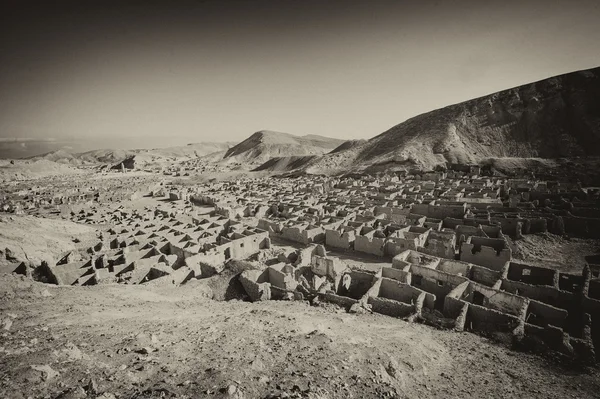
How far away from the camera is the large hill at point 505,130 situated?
238 feet

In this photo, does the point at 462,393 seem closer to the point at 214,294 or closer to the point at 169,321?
the point at 169,321

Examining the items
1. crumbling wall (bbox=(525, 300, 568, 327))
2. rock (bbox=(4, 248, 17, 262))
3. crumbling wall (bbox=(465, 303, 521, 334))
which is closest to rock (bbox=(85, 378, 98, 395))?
crumbling wall (bbox=(465, 303, 521, 334))

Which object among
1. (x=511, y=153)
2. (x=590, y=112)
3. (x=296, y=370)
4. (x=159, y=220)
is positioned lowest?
(x=159, y=220)

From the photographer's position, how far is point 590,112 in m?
74.6

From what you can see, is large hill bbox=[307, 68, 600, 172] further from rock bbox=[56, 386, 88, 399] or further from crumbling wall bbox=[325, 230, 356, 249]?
rock bbox=[56, 386, 88, 399]

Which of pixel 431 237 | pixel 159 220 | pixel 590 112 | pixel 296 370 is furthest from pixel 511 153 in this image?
pixel 296 370

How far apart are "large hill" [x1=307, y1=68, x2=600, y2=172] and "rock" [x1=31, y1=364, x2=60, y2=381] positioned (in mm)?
73673

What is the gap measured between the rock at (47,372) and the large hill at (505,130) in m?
73.7

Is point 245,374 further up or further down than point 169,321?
further up

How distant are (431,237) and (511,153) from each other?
224 ft

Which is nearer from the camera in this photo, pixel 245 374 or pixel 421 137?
pixel 245 374

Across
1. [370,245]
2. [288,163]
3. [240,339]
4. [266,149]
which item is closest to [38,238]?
[240,339]

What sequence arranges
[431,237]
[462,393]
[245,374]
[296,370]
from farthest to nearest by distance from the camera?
1. [431,237]
2. [462,393]
3. [296,370]
4. [245,374]

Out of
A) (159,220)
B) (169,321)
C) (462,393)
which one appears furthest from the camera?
(159,220)
